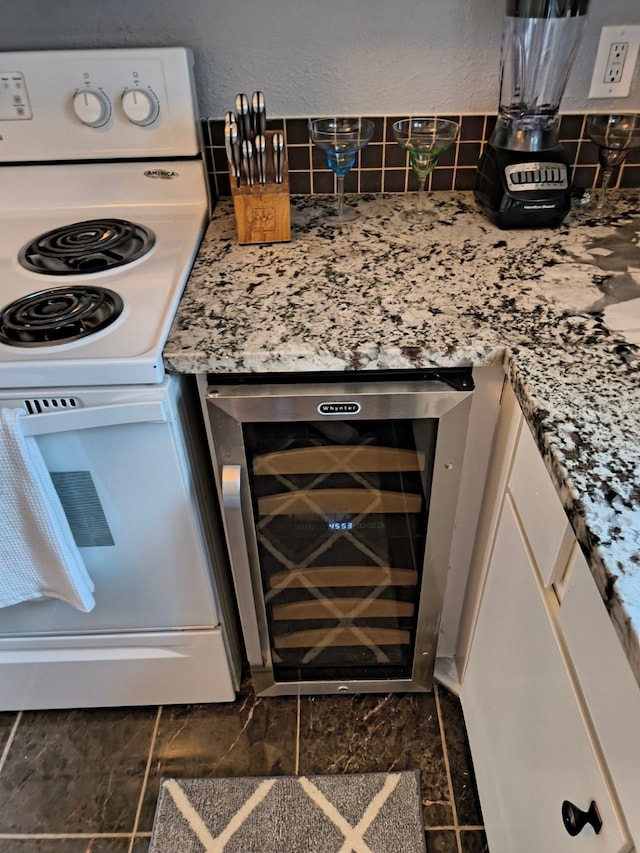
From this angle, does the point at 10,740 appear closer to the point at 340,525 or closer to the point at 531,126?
the point at 340,525

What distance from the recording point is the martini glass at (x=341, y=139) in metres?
1.32

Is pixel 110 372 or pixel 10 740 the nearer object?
pixel 110 372

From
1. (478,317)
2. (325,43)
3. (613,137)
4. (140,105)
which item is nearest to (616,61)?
(613,137)

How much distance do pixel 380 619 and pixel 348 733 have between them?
28 cm

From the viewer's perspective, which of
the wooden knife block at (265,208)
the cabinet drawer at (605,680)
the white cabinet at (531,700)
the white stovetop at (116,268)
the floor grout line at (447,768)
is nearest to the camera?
the cabinet drawer at (605,680)

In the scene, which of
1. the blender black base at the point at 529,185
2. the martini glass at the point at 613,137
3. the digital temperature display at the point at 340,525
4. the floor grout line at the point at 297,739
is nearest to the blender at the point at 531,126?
the blender black base at the point at 529,185

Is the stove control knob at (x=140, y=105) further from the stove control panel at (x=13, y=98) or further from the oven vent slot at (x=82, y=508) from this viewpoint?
the oven vent slot at (x=82, y=508)

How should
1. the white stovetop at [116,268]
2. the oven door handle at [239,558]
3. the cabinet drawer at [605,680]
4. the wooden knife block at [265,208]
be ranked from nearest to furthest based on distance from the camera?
the cabinet drawer at [605,680] < the white stovetop at [116,268] < the oven door handle at [239,558] < the wooden knife block at [265,208]

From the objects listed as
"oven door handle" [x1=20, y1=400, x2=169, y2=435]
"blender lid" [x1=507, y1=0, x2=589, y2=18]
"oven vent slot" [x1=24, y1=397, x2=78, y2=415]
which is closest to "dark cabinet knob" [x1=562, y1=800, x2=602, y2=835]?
"oven door handle" [x1=20, y1=400, x2=169, y2=435]

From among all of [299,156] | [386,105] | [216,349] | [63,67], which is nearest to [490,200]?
[386,105]

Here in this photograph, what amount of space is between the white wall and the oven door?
2.45 ft

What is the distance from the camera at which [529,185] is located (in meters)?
1.27

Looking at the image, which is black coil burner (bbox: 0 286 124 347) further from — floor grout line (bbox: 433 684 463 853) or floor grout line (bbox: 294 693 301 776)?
floor grout line (bbox: 433 684 463 853)

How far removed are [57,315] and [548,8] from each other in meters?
1.01
